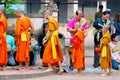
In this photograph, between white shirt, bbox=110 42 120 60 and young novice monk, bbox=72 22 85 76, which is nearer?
young novice monk, bbox=72 22 85 76

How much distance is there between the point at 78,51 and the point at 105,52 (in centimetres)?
76

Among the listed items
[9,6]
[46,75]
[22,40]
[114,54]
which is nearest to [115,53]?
[114,54]

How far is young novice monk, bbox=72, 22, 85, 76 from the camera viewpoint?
1484cm

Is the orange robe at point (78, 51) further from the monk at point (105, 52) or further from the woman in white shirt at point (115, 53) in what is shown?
the woman in white shirt at point (115, 53)

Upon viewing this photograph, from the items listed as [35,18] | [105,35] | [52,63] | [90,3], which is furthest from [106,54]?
[90,3]

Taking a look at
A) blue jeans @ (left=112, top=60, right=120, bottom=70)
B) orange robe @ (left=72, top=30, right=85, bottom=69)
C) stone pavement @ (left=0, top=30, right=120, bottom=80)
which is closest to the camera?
stone pavement @ (left=0, top=30, right=120, bottom=80)

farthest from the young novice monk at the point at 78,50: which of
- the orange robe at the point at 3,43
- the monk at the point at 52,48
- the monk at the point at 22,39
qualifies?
the orange robe at the point at 3,43

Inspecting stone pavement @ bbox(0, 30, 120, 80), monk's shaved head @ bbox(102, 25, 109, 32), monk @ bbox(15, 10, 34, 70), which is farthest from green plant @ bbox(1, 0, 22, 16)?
monk's shaved head @ bbox(102, 25, 109, 32)

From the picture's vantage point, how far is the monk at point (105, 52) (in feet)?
48.9

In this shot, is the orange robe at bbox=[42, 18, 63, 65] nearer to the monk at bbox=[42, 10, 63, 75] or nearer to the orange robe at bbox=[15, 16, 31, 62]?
the monk at bbox=[42, 10, 63, 75]

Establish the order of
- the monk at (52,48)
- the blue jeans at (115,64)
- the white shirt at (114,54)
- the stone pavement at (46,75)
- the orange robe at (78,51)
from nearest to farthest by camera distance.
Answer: the stone pavement at (46,75), the orange robe at (78,51), the monk at (52,48), the blue jeans at (115,64), the white shirt at (114,54)

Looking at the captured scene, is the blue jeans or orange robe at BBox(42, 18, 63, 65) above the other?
orange robe at BBox(42, 18, 63, 65)

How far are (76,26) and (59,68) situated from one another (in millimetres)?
1346

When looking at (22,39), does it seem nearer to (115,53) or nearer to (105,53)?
(105,53)
